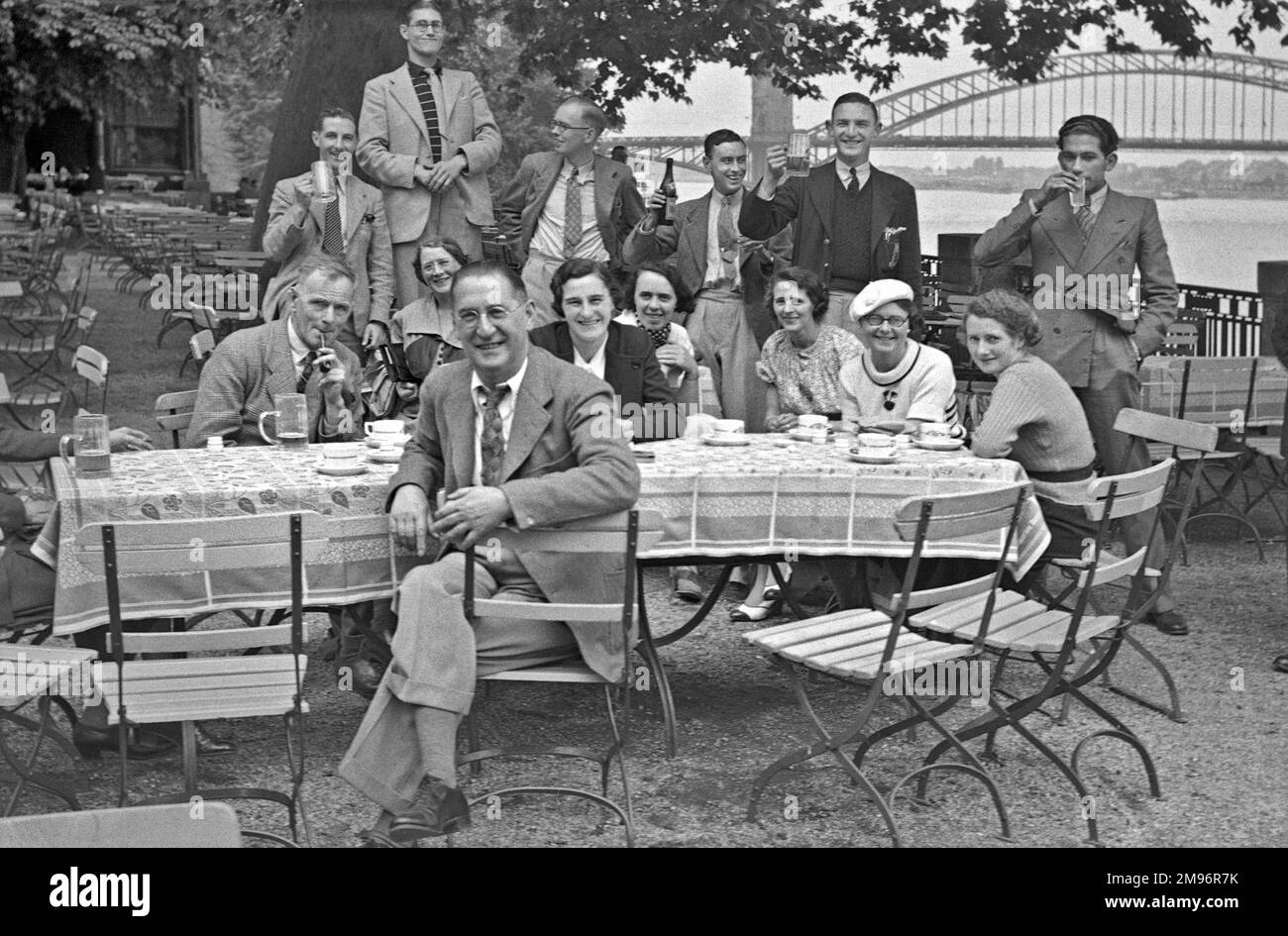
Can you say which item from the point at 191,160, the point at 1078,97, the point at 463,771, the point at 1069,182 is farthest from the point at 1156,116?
the point at 191,160

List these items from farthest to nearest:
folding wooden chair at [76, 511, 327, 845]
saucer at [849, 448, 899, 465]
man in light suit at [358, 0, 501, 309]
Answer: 1. man in light suit at [358, 0, 501, 309]
2. saucer at [849, 448, 899, 465]
3. folding wooden chair at [76, 511, 327, 845]

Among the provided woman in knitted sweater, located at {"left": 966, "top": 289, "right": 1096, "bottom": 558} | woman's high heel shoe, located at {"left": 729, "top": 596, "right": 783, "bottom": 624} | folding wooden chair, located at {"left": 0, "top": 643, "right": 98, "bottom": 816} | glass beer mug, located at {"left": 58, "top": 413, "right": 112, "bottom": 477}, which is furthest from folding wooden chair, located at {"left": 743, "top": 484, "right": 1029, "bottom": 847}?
glass beer mug, located at {"left": 58, "top": 413, "right": 112, "bottom": 477}

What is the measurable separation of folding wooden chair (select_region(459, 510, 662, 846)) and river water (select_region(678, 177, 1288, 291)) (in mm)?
9399

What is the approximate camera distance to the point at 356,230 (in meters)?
7.77

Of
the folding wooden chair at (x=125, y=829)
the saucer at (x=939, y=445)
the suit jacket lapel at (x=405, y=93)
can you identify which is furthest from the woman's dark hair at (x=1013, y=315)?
the folding wooden chair at (x=125, y=829)

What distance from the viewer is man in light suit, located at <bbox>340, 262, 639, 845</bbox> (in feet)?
13.6

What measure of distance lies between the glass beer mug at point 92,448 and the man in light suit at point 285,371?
0.78 m

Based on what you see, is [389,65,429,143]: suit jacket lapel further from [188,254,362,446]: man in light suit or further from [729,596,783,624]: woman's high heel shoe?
[729,596,783,624]: woman's high heel shoe

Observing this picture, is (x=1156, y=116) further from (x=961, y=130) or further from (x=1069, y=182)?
(x=1069, y=182)

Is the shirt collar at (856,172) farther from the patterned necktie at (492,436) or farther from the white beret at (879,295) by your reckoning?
the patterned necktie at (492,436)

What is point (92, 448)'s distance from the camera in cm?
492

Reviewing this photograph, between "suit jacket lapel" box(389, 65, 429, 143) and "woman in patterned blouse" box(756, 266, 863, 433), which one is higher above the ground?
"suit jacket lapel" box(389, 65, 429, 143)

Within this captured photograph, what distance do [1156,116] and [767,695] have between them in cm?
923
